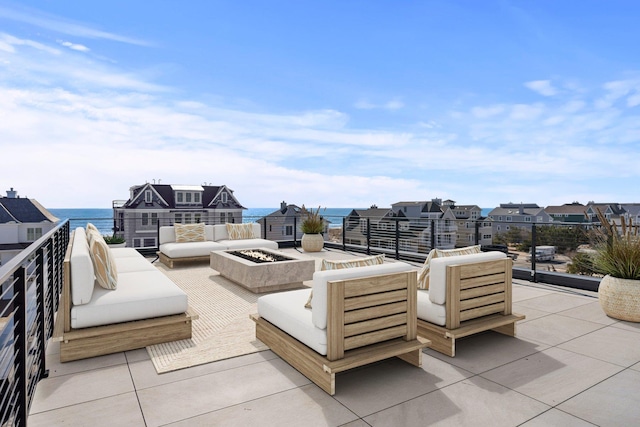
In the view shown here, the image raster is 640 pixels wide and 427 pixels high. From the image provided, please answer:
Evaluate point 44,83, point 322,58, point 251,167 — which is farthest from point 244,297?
point 251,167

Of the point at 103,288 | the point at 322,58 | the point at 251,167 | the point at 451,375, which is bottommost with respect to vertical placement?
the point at 451,375

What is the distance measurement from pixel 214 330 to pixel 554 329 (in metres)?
3.04

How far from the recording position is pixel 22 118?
9578mm

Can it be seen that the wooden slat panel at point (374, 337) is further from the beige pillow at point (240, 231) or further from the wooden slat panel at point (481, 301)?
the beige pillow at point (240, 231)

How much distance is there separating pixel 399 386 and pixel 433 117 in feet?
40.0

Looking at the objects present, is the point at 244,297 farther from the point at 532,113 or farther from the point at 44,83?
the point at 532,113

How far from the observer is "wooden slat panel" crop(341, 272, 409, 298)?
2.33 metres

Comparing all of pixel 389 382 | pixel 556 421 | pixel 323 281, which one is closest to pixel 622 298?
pixel 556 421

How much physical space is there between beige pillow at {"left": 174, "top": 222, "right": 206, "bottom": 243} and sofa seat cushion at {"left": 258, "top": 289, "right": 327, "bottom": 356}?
463cm

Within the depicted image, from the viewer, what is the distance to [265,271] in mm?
4844

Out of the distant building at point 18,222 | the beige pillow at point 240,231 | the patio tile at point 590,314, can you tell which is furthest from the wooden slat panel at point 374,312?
the distant building at point 18,222

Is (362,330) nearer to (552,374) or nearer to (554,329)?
(552,374)

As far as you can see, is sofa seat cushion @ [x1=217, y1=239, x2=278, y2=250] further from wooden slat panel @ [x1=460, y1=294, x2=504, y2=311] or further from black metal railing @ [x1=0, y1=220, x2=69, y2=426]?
wooden slat panel @ [x1=460, y1=294, x2=504, y2=311]

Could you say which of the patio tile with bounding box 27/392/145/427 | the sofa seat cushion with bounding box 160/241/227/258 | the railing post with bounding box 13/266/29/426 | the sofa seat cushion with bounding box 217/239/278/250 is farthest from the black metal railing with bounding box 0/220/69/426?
the sofa seat cushion with bounding box 217/239/278/250
